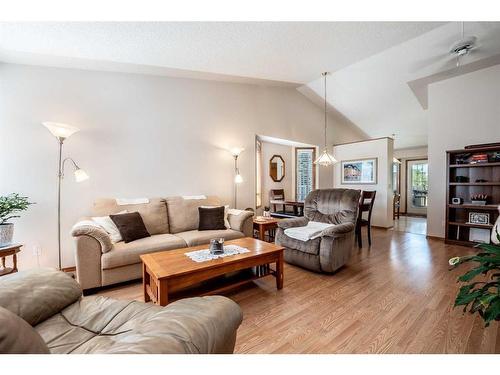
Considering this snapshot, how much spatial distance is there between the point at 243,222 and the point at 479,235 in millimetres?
4000

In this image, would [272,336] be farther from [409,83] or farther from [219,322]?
[409,83]

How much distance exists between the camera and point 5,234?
211 cm

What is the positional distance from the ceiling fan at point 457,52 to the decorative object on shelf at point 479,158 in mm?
1505

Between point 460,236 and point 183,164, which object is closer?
point 183,164

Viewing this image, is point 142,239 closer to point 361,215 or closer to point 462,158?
point 361,215

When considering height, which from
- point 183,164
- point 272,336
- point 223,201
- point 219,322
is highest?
point 183,164

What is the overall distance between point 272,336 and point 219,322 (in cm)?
91

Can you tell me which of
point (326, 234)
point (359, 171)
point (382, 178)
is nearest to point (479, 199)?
point (382, 178)

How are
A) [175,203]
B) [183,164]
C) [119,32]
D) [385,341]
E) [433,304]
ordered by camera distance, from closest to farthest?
[385,341], [433,304], [119,32], [175,203], [183,164]

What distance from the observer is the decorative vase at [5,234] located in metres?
2.08

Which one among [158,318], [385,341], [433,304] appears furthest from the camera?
[433,304]

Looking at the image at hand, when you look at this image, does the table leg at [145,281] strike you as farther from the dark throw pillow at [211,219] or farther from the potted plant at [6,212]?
the potted plant at [6,212]

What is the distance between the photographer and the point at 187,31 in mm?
2225
